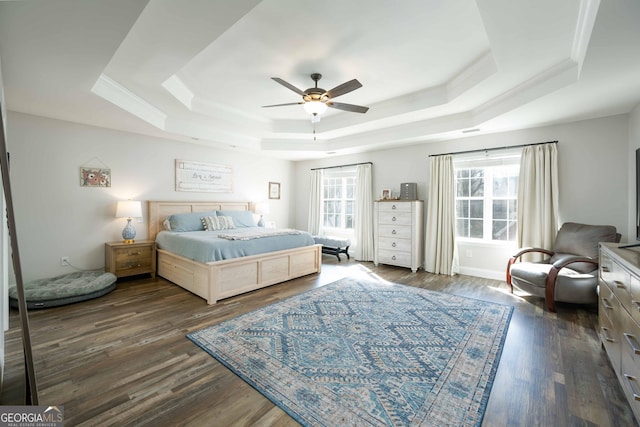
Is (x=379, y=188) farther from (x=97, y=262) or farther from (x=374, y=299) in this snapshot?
(x=97, y=262)

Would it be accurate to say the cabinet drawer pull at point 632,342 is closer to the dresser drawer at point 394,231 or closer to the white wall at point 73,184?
the dresser drawer at point 394,231

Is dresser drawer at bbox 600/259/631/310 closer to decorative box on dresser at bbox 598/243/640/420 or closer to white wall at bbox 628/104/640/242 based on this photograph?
decorative box on dresser at bbox 598/243/640/420

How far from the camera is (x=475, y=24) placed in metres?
2.32

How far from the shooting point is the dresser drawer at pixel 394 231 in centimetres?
496

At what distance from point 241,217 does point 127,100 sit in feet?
8.80

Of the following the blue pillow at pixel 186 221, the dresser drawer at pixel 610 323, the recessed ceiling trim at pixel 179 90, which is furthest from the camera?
the blue pillow at pixel 186 221

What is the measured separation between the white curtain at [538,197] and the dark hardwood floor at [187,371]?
3.35ft

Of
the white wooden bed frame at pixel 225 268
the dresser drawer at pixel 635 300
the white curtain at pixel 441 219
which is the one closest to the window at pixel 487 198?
the white curtain at pixel 441 219

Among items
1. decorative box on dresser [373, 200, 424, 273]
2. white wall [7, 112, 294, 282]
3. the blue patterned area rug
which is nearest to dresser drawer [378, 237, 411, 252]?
decorative box on dresser [373, 200, 424, 273]

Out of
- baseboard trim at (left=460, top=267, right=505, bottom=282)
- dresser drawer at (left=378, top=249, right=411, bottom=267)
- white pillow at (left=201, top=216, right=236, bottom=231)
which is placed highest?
white pillow at (left=201, top=216, right=236, bottom=231)

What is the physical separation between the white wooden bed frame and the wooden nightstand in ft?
0.49

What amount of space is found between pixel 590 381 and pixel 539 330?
2.61 feet

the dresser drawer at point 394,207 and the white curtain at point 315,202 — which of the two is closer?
the dresser drawer at point 394,207

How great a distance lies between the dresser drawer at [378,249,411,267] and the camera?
16.3 feet
